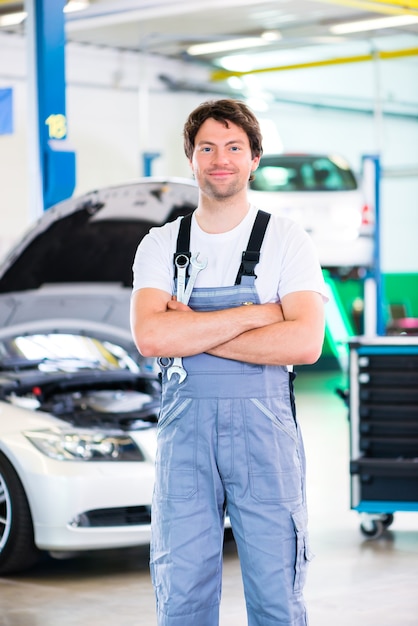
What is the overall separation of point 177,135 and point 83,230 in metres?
11.9

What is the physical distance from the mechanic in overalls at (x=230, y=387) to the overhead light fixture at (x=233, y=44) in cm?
1286

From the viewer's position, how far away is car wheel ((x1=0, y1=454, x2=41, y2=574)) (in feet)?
16.5

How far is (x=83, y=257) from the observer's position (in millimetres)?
5941

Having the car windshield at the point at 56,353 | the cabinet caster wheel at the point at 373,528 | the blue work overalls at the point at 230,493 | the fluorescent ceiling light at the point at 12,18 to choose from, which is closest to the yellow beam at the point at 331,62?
the fluorescent ceiling light at the point at 12,18

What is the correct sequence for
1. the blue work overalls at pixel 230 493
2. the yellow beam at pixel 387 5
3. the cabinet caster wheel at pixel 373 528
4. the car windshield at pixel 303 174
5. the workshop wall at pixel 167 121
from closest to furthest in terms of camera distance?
1. the blue work overalls at pixel 230 493
2. the cabinet caster wheel at pixel 373 528
3. the yellow beam at pixel 387 5
4. the car windshield at pixel 303 174
5. the workshop wall at pixel 167 121

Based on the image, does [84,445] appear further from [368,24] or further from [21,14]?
[368,24]

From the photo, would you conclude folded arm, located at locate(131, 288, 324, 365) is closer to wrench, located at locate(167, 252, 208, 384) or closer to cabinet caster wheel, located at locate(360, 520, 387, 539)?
wrench, located at locate(167, 252, 208, 384)

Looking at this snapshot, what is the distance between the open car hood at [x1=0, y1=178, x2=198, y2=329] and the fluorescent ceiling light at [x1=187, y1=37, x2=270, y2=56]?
10.2m

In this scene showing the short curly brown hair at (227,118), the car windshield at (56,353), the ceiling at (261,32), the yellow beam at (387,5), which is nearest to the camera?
the short curly brown hair at (227,118)

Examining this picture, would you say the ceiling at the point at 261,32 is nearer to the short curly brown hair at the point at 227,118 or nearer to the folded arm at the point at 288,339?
the short curly brown hair at the point at 227,118

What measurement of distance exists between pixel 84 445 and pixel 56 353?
1048 millimetres

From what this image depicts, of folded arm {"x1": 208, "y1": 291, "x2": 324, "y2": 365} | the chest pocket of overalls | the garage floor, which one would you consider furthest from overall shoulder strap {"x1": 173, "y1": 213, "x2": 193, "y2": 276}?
the garage floor

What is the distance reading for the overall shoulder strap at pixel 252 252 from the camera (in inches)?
114

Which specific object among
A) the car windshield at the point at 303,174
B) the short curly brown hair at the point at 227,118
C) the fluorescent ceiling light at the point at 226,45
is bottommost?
the short curly brown hair at the point at 227,118
